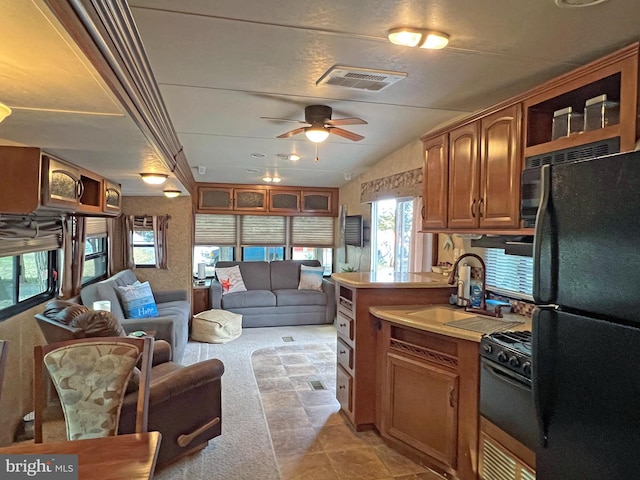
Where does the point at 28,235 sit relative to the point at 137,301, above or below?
above

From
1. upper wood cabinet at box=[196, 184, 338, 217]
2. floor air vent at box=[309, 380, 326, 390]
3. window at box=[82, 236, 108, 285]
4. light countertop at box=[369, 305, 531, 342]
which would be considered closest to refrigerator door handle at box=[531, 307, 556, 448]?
light countertop at box=[369, 305, 531, 342]

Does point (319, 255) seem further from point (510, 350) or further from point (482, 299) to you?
point (510, 350)

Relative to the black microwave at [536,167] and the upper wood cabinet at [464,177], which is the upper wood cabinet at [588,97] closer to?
the black microwave at [536,167]

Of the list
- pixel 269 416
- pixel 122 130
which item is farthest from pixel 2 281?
pixel 269 416

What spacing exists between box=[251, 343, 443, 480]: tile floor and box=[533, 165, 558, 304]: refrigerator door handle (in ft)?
5.61

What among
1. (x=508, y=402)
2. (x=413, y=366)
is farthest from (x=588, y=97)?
(x=413, y=366)

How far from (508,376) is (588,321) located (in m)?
0.87

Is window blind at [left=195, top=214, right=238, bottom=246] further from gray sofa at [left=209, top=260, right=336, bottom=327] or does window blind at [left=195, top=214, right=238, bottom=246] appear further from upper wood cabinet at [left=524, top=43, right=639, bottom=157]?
upper wood cabinet at [left=524, top=43, right=639, bottom=157]

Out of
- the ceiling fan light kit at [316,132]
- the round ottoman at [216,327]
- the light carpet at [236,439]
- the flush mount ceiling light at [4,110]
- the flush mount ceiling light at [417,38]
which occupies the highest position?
the flush mount ceiling light at [417,38]

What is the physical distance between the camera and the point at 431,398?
8.36ft

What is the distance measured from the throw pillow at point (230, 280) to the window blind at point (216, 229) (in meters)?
0.67

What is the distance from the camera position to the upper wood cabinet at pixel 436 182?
3162mm

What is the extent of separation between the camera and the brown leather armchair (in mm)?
2456

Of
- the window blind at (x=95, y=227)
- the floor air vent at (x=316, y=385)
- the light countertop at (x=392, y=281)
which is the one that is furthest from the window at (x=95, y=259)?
the light countertop at (x=392, y=281)
